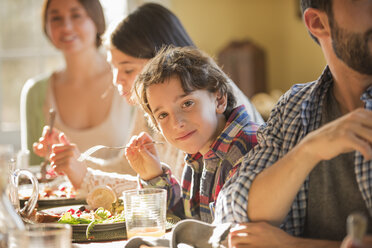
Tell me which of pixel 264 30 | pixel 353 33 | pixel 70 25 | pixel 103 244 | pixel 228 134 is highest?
pixel 264 30

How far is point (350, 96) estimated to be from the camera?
1181 millimetres

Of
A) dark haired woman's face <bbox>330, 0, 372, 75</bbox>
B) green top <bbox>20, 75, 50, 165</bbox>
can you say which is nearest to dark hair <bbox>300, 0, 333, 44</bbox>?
dark haired woman's face <bbox>330, 0, 372, 75</bbox>

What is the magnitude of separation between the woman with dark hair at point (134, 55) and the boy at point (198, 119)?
16.2 inches

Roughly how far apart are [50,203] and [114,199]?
1.08 ft

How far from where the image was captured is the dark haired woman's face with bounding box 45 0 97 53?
9.75 ft

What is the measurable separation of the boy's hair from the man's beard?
0.52 m

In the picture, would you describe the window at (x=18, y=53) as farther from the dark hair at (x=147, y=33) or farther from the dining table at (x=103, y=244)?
the dining table at (x=103, y=244)

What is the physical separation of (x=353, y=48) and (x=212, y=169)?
61 centimetres

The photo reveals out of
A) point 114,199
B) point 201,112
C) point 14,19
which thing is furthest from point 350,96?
point 14,19

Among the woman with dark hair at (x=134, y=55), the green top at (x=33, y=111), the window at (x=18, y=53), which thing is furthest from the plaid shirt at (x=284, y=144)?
the window at (x=18, y=53)

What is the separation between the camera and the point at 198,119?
59.8 inches

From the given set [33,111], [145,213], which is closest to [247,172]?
[145,213]

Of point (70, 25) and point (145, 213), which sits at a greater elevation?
point (70, 25)

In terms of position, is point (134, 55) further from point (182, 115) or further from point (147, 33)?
point (182, 115)
